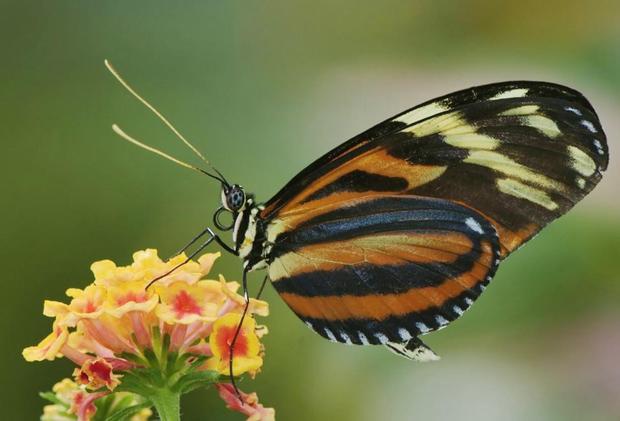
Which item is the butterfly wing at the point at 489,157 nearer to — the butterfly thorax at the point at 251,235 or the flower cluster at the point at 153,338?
the butterfly thorax at the point at 251,235

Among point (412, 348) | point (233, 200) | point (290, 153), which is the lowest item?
point (412, 348)

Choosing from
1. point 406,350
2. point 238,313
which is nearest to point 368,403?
point 406,350

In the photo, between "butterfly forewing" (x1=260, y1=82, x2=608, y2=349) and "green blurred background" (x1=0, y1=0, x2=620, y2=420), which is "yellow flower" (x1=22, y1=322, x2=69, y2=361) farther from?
"green blurred background" (x1=0, y1=0, x2=620, y2=420)

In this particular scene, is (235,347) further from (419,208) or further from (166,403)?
(419,208)

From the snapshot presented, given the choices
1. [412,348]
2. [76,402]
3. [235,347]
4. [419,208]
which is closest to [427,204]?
[419,208]

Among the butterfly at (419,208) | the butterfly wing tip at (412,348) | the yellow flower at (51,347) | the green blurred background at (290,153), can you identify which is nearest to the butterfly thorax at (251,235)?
the butterfly at (419,208)

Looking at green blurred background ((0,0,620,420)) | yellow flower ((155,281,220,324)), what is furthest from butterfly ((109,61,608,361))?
green blurred background ((0,0,620,420))

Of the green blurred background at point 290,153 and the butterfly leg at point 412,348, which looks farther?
the green blurred background at point 290,153

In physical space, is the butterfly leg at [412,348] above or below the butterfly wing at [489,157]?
below

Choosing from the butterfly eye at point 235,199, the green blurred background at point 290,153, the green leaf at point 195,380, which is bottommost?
the green leaf at point 195,380
